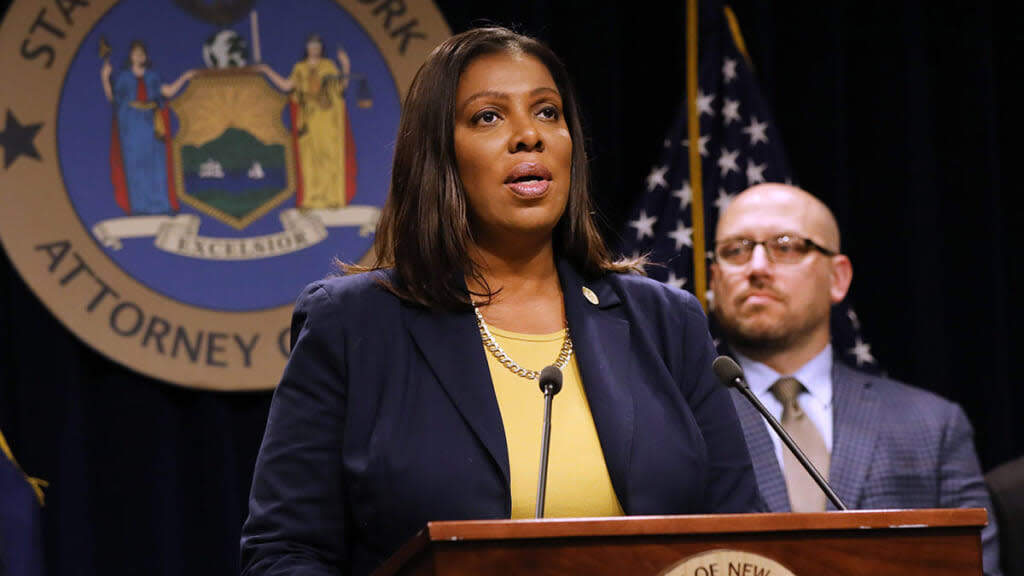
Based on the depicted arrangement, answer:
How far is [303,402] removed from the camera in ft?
6.13

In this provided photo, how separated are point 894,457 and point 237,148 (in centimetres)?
196

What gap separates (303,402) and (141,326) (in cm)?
205

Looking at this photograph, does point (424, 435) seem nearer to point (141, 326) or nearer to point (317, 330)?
point (317, 330)

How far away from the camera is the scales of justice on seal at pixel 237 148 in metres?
3.87

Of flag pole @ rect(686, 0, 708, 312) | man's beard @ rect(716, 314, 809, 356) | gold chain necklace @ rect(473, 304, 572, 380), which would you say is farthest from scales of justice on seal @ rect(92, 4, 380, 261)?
gold chain necklace @ rect(473, 304, 572, 380)

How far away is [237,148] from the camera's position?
3947mm

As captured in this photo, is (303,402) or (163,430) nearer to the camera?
(303,402)

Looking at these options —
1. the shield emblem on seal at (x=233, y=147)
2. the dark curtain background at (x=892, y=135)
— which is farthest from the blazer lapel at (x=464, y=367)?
the dark curtain background at (x=892, y=135)

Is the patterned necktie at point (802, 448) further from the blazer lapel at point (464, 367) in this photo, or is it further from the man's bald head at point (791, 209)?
the blazer lapel at point (464, 367)

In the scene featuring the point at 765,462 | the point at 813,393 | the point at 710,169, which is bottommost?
the point at 765,462

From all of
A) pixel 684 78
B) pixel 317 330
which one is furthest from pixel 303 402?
pixel 684 78

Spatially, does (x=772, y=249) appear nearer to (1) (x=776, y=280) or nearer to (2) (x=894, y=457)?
(1) (x=776, y=280)

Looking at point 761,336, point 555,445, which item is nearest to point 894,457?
point 761,336

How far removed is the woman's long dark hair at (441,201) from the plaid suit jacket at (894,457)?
146 centimetres
